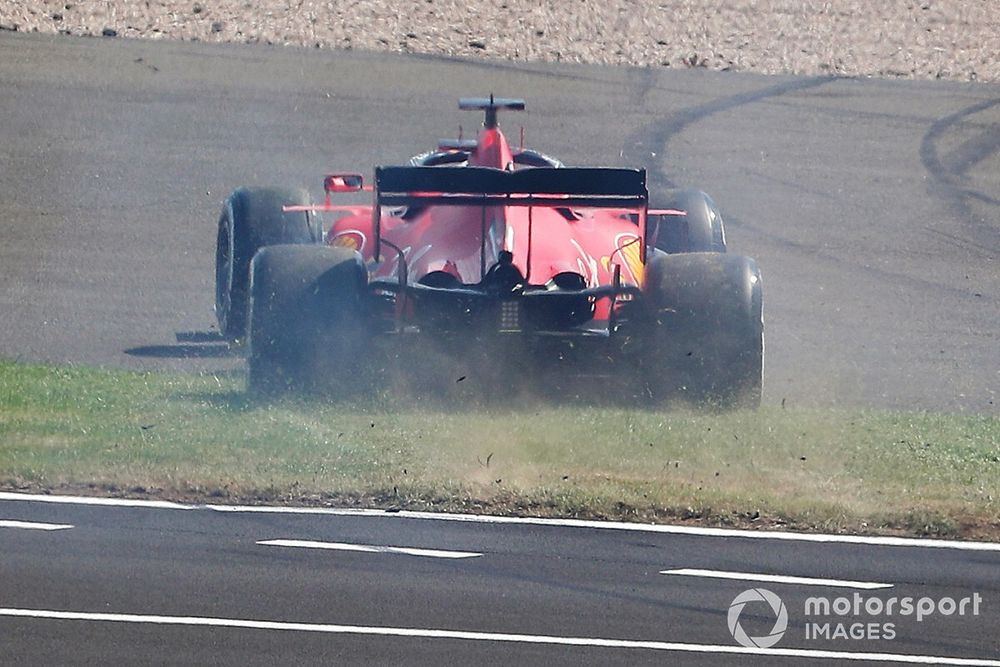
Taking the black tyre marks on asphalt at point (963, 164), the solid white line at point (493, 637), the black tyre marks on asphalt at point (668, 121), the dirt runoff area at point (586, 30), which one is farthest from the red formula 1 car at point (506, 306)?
Result: the dirt runoff area at point (586, 30)

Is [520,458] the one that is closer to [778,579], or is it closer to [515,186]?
[515,186]

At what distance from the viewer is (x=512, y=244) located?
484 inches

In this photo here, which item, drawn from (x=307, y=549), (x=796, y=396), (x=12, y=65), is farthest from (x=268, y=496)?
(x=12, y=65)

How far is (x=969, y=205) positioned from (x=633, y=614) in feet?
42.8

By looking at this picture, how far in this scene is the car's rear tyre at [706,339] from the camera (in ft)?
38.5

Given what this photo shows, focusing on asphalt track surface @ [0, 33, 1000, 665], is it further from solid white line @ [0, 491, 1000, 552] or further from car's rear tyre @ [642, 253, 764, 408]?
car's rear tyre @ [642, 253, 764, 408]

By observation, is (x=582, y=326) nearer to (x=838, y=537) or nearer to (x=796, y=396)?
(x=796, y=396)

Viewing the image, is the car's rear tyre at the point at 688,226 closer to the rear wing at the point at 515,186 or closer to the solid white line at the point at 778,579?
the rear wing at the point at 515,186

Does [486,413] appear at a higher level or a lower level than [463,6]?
lower

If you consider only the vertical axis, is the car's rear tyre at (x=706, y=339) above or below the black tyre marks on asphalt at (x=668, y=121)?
below

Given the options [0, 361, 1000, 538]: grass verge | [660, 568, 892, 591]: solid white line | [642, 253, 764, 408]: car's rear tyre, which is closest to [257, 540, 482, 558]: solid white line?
[0, 361, 1000, 538]: grass verge

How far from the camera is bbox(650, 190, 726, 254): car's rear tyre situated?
1450 cm

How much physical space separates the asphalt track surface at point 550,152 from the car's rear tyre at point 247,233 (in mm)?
379

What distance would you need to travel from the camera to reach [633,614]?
818cm
